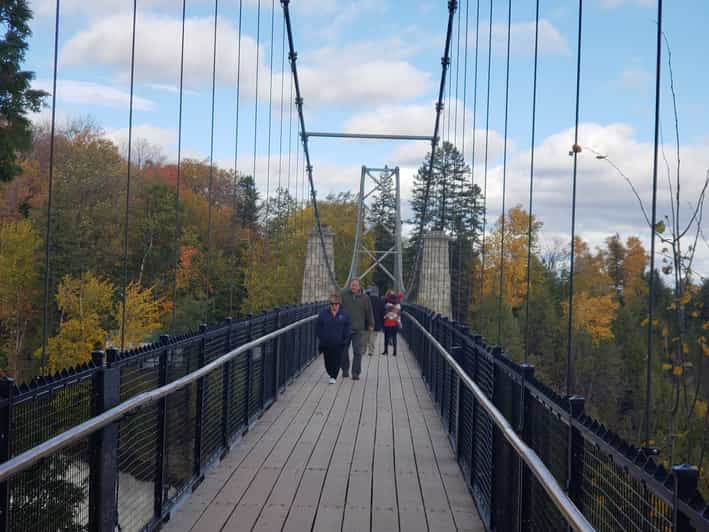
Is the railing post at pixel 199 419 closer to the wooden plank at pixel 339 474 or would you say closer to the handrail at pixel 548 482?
the wooden plank at pixel 339 474

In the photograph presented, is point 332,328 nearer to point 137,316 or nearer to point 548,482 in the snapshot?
point 548,482

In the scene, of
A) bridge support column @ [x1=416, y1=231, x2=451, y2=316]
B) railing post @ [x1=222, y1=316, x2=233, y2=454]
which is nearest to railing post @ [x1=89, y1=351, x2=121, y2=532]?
railing post @ [x1=222, y1=316, x2=233, y2=454]

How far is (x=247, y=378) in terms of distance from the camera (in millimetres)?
7254

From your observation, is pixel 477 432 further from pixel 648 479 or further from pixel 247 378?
pixel 648 479

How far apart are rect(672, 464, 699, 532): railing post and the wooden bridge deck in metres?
2.89

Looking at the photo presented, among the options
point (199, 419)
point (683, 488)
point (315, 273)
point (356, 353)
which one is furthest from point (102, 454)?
point (315, 273)

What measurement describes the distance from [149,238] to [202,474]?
4088 cm

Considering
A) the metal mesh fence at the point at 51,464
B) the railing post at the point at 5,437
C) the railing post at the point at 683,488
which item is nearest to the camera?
the railing post at the point at 683,488

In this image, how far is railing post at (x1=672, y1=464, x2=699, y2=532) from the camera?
68.3 inches

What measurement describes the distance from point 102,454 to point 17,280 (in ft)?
114

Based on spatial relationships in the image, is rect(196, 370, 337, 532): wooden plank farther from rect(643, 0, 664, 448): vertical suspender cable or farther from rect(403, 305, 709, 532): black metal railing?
rect(643, 0, 664, 448): vertical suspender cable

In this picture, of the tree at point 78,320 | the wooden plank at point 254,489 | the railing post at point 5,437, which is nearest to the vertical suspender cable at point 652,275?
the railing post at point 5,437

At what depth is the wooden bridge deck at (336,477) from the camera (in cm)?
465

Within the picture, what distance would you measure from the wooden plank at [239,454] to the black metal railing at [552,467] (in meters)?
1.38
